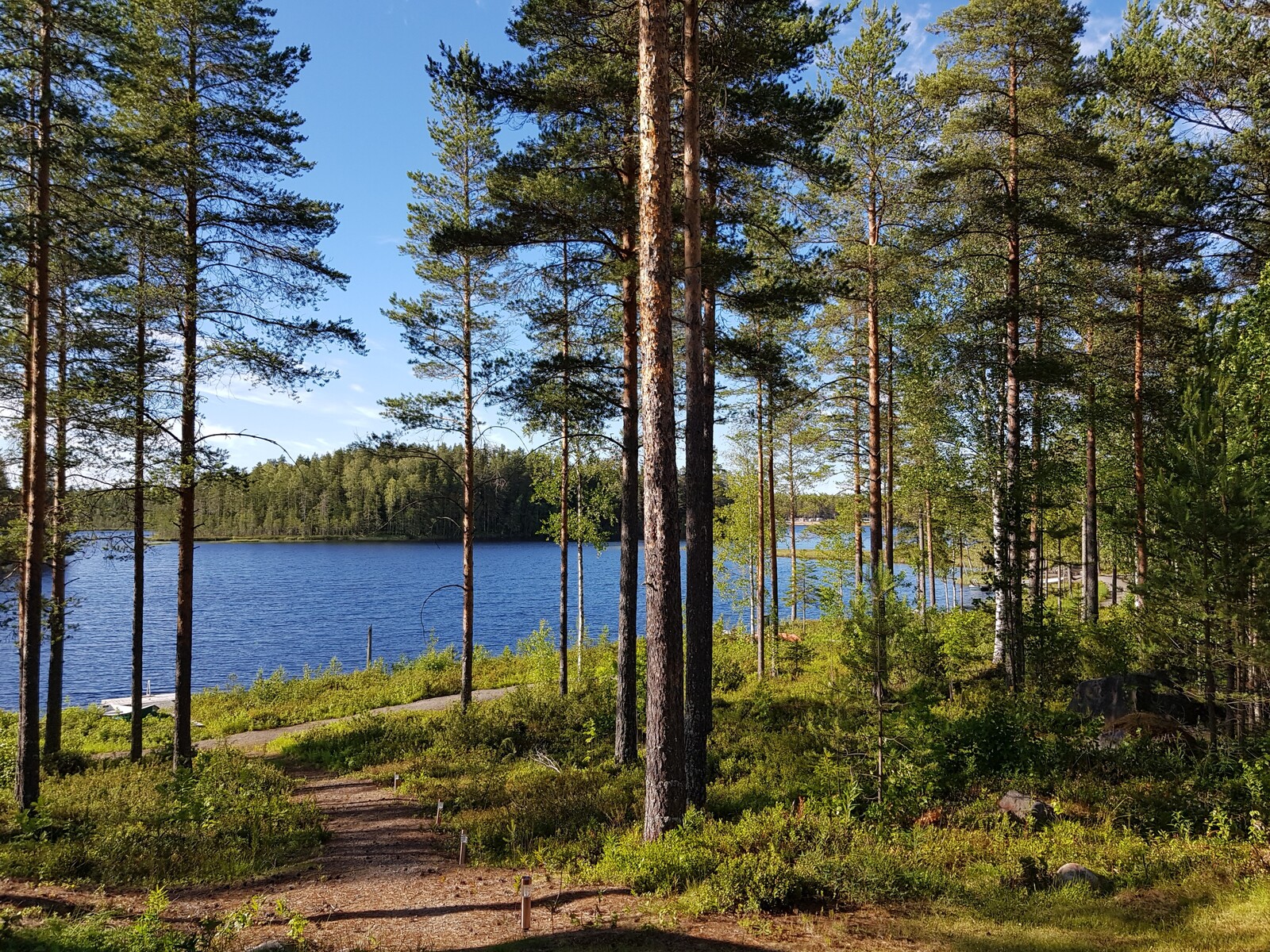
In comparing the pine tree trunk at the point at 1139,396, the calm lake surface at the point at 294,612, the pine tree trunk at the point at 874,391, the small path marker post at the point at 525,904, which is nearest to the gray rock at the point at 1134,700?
the pine tree trunk at the point at 1139,396

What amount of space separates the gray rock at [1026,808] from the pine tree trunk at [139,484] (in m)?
15.1

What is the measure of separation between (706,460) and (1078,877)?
22.3 ft

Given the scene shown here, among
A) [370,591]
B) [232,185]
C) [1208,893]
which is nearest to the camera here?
[1208,893]

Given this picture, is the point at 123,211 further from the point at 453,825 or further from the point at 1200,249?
the point at 1200,249

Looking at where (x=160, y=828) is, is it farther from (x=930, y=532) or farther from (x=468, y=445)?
(x=930, y=532)

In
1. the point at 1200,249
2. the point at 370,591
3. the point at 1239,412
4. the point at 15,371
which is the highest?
the point at 1200,249

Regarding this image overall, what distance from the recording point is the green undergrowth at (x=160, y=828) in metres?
8.20

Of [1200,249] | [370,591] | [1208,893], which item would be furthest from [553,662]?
[370,591]

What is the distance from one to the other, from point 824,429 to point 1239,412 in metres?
10.6

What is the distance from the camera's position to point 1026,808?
27.7 feet

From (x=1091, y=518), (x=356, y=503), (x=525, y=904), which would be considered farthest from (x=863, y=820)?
(x=356, y=503)

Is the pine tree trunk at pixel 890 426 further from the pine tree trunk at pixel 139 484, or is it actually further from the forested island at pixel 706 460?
the pine tree trunk at pixel 139 484

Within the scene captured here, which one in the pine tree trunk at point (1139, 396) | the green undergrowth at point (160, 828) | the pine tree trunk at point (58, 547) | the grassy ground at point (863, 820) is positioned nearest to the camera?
the grassy ground at point (863, 820)

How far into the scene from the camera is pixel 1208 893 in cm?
639
